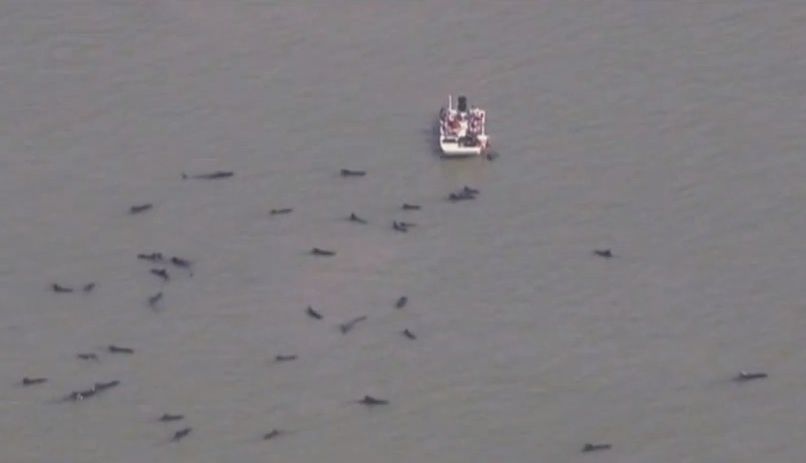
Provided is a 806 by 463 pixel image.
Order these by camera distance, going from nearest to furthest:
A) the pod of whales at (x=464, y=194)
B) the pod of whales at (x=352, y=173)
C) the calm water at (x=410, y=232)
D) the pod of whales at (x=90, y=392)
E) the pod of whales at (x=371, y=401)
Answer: the calm water at (x=410, y=232), the pod of whales at (x=371, y=401), the pod of whales at (x=90, y=392), the pod of whales at (x=464, y=194), the pod of whales at (x=352, y=173)

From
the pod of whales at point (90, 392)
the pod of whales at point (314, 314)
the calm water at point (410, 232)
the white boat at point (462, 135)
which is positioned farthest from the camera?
the white boat at point (462, 135)

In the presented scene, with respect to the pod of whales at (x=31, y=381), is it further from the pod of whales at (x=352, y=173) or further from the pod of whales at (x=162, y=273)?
the pod of whales at (x=352, y=173)

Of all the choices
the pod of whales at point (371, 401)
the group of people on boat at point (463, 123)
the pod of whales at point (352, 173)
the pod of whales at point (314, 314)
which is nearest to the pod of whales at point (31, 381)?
the pod of whales at point (314, 314)

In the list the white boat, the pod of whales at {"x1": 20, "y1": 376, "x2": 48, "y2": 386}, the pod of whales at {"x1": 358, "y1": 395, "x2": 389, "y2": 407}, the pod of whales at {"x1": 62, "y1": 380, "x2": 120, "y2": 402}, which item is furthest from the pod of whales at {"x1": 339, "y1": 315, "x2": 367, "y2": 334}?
the pod of whales at {"x1": 20, "y1": 376, "x2": 48, "y2": 386}

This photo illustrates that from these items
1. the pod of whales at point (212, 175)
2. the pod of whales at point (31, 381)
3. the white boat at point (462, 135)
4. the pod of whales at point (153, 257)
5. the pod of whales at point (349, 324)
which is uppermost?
the white boat at point (462, 135)

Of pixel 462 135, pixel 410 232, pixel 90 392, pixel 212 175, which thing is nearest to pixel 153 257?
pixel 212 175

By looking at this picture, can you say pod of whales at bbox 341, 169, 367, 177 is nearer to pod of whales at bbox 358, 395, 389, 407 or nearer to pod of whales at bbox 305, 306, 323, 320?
pod of whales at bbox 305, 306, 323, 320

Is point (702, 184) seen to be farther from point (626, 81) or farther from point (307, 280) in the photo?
point (307, 280)

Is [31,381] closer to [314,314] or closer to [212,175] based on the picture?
[314,314]
